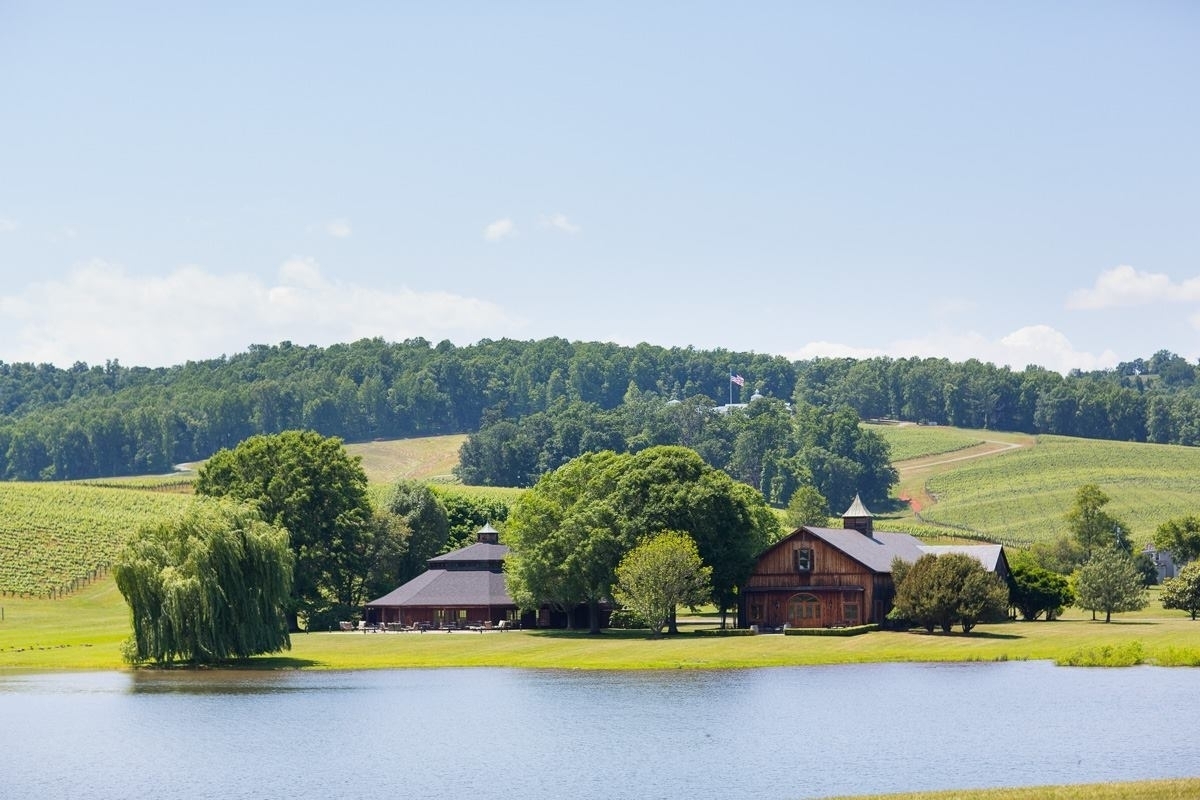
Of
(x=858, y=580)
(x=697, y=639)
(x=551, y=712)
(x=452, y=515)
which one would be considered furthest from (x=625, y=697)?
(x=452, y=515)

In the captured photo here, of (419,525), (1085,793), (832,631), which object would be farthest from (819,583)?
(1085,793)

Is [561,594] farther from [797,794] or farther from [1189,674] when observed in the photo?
[797,794]

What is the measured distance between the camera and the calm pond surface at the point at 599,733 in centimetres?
4578

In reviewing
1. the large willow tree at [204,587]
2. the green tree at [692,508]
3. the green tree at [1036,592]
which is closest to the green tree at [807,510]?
the green tree at [1036,592]

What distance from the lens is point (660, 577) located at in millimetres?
95875

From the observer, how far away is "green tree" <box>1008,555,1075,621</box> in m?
106

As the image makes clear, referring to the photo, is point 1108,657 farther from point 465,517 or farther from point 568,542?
point 465,517

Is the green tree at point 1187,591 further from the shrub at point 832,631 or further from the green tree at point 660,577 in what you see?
the green tree at point 660,577

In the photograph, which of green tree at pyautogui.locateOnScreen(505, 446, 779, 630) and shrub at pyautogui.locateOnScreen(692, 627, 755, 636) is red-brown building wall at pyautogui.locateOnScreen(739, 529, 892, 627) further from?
green tree at pyautogui.locateOnScreen(505, 446, 779, 630)

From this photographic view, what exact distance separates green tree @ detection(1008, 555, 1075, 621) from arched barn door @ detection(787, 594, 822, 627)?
1341 centimetres

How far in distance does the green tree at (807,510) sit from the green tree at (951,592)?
56.7m

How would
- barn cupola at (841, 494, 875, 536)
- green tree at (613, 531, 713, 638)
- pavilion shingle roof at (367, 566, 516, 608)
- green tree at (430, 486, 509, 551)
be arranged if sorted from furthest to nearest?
green tree at (430, 486, 509, 551), barn cupola at (841, 494, 875, 536), pavilion shingle roof at (367, 566, 516, 608), green tree at (613, 531, 713, 638)

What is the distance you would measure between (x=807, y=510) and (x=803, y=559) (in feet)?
168

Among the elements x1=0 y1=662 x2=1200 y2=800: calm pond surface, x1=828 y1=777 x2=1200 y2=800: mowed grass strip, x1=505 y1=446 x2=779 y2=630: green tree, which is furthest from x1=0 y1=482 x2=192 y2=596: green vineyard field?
x1=828 y1=777 x2=1200 y2=800: mowed grass strip
